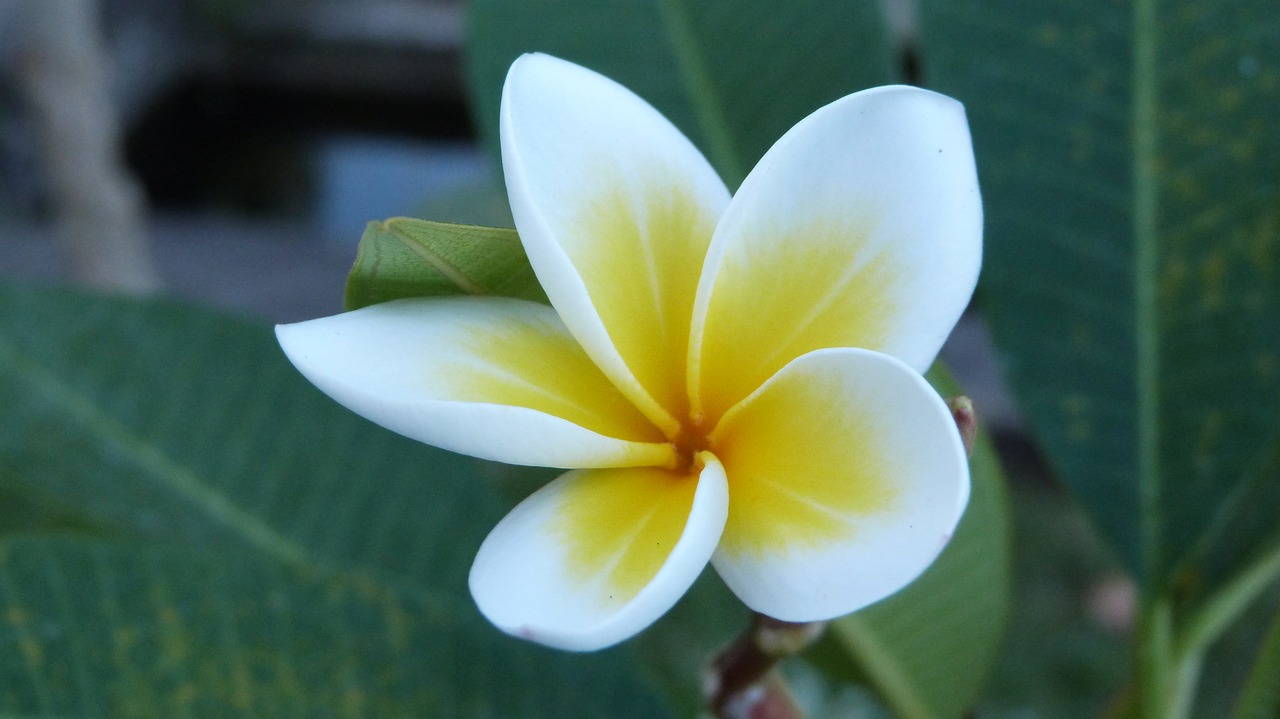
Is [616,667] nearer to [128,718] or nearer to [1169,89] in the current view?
[128,718]

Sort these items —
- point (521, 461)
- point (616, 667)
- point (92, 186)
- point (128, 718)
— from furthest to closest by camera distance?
point (92, 186)
point (616, 667)
point (128, 718)
point (521, 461)

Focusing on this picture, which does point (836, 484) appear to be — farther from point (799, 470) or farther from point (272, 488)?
point (272, 488)

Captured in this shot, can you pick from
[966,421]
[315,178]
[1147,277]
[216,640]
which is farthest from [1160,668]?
[315,178]

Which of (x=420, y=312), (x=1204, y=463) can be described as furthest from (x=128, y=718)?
(x=1204, y=463)

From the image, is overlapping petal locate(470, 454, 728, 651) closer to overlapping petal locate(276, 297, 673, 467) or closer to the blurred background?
overlapping petal locate(276, 297, 673, 467)

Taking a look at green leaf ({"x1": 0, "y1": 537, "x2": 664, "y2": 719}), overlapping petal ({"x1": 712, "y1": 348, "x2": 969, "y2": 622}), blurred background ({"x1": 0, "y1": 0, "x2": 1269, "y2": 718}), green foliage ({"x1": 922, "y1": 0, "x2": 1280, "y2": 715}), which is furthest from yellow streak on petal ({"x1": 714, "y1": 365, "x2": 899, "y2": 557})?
blurred background ({"x1": 0, "y1": 0, "x2": 1269, "y2": 718})

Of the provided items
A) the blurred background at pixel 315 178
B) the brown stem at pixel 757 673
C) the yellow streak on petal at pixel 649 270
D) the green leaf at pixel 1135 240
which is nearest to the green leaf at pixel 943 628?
the green leaf at pixel 1135 240

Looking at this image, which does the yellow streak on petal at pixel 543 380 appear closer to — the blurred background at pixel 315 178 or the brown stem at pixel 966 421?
the brown stem at pixel 966 421
